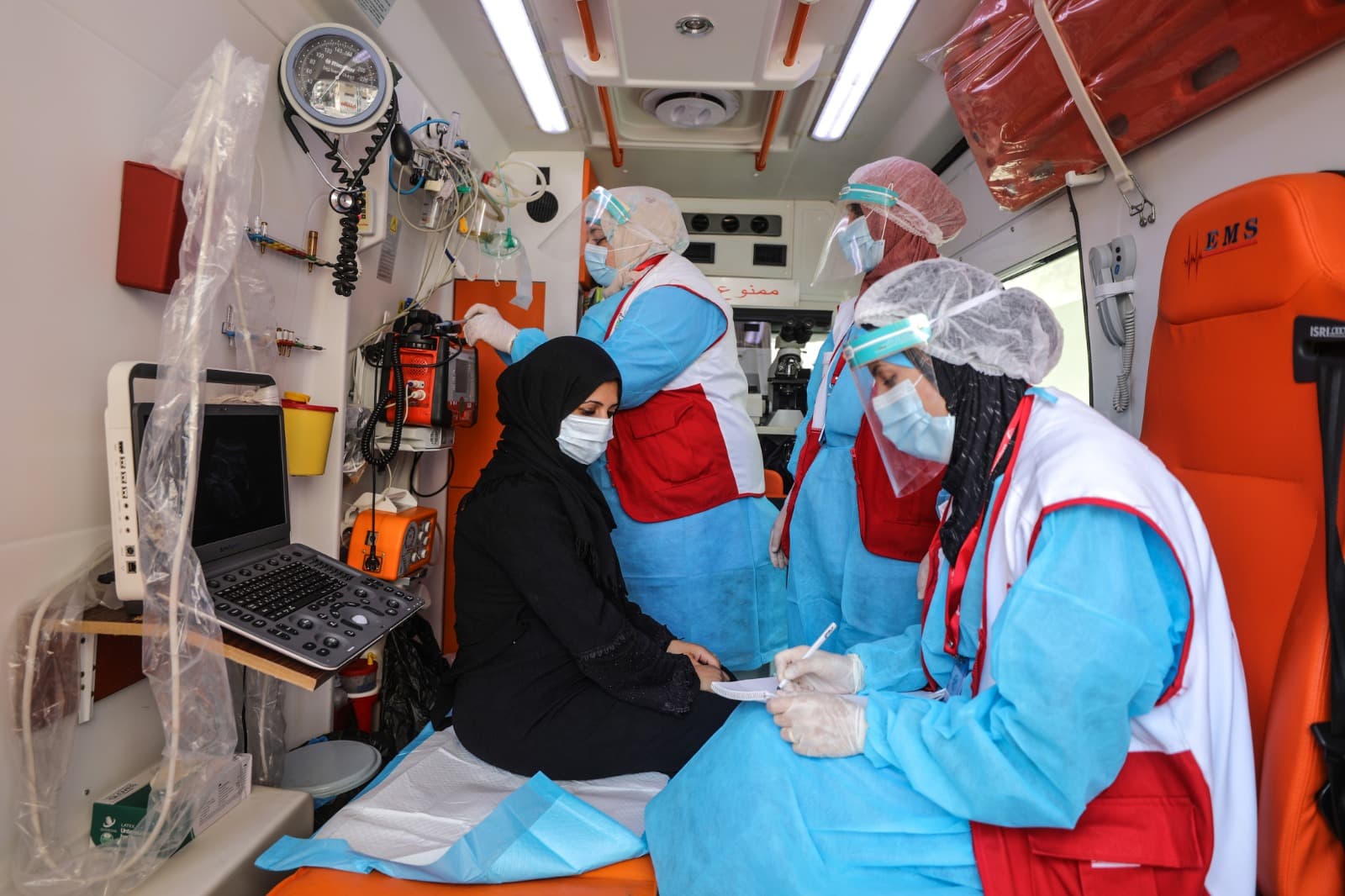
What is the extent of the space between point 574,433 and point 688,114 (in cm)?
218

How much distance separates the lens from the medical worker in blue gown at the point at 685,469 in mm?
2291

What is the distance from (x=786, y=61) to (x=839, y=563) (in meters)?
2.02

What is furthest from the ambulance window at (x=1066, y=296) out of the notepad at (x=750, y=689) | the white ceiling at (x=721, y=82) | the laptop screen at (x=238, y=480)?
the laptop screen at (x=238, y=480)

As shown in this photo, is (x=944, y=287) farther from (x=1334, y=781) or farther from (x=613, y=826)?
(x=613, y=826)

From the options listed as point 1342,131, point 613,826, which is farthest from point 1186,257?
point 613,826

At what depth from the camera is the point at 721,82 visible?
2992 millimetres

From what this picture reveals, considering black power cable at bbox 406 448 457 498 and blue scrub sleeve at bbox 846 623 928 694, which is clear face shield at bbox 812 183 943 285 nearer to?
blue scrub sleeve at bbox 846 623 928 694

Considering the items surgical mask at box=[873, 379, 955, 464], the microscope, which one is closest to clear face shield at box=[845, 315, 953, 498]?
surgical mask at box=[873, 379, 955, 464]

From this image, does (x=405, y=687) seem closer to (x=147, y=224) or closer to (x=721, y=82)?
(x=147, y=224)

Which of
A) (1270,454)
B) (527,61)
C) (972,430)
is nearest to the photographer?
(1270,454)

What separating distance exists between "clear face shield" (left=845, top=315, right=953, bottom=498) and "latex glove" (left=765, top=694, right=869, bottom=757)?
47 cm

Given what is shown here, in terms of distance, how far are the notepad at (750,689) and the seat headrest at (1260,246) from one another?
106cm

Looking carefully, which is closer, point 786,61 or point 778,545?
point 778,545

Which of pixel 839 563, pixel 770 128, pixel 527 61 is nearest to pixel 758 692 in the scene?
pixel 839 563
